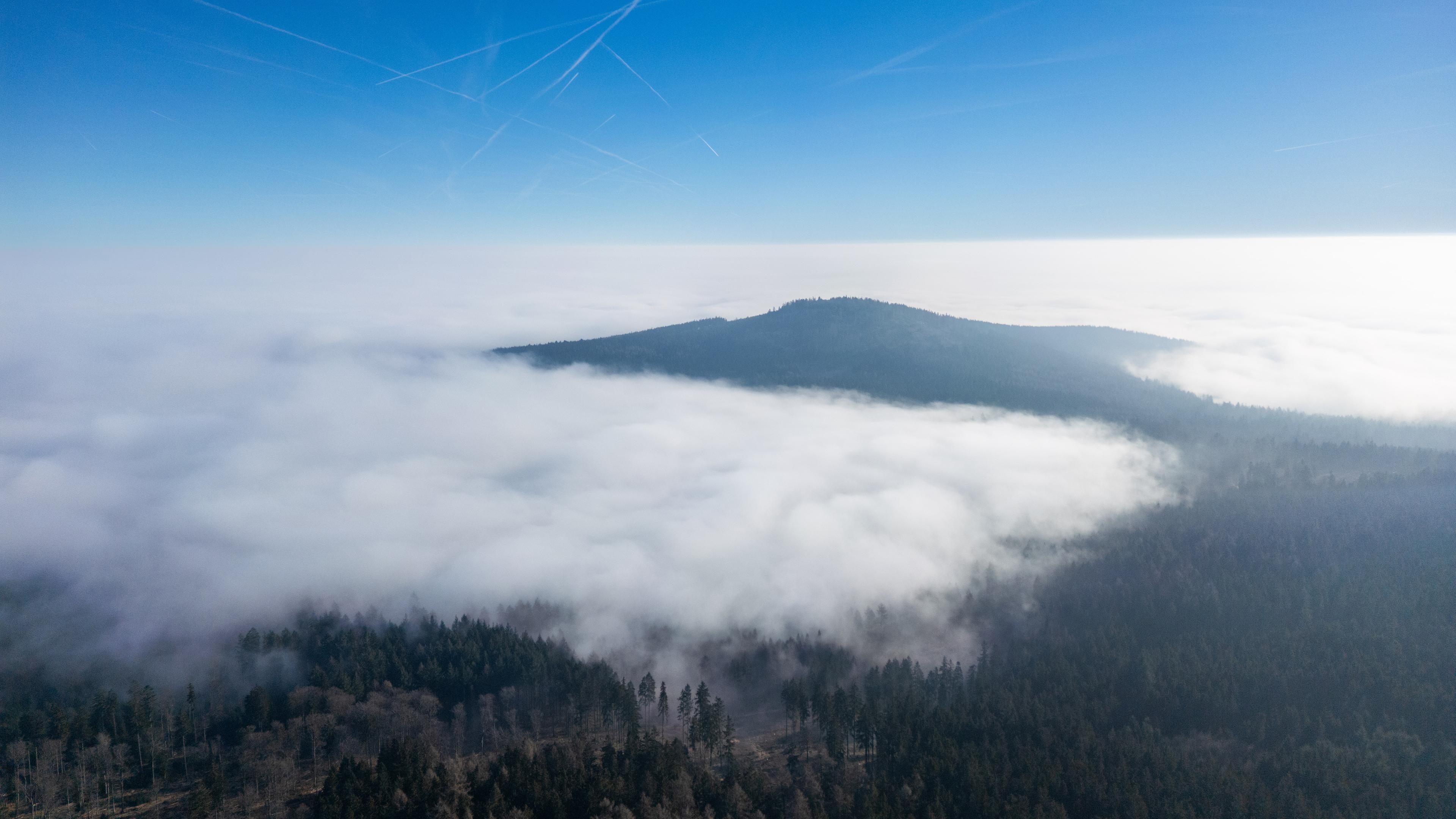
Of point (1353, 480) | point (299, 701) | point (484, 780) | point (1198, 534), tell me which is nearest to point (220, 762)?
point (299, 701)

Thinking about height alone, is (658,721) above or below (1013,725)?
below

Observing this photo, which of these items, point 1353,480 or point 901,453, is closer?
point 1353,480

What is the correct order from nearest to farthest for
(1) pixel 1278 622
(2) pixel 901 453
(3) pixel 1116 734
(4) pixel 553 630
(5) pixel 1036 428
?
1. (3) pixel 1116 734
2. (1) pixel 1278 622
3. (4) pixel 553 630
4. (2) pixel 901 453
5. (5) pixel 1036 428

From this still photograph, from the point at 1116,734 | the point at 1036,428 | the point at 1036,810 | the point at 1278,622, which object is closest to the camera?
the point at 1036,810

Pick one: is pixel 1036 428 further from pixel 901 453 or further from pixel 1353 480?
pixel 1353 480

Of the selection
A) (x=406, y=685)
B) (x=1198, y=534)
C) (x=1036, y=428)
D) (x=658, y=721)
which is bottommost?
(x=658, y=721)

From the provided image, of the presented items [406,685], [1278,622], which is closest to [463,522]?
[406,685]

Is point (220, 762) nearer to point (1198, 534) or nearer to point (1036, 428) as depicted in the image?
point (1198, 534)
